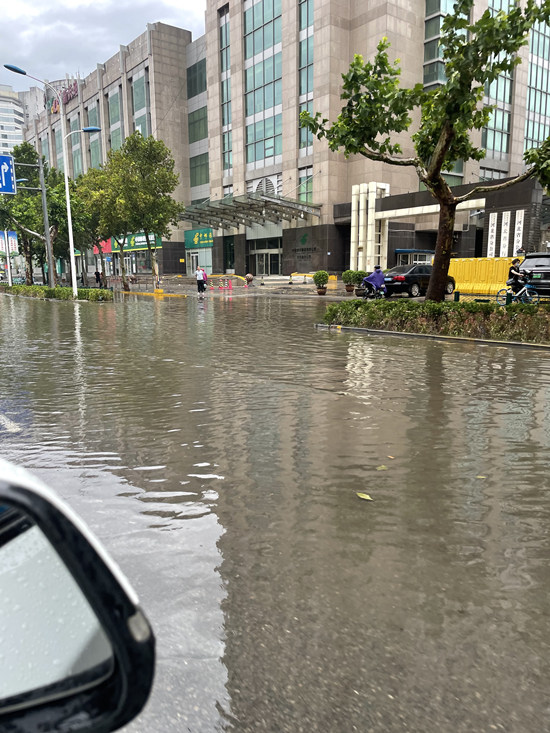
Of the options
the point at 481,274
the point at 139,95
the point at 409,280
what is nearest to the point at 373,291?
the point at 409,280

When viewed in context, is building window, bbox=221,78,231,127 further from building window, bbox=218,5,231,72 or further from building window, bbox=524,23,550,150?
building window, bbox=524,23,550,150

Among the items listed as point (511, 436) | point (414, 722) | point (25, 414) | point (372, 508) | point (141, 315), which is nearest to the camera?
point (414, 722)

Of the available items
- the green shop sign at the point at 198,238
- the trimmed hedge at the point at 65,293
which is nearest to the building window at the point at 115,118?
the green shop sign at the point at 198,238

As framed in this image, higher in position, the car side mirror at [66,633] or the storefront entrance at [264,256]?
the storefront entrance at [264,256]

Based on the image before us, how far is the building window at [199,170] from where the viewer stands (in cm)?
6594

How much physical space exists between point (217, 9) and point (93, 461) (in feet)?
216

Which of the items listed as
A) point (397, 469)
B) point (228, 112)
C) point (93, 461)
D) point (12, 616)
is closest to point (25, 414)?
point (93, 461)

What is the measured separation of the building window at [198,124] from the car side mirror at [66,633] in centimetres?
7034

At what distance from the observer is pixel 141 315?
22.6 metres

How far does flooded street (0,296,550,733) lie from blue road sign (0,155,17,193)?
24713 millimetres

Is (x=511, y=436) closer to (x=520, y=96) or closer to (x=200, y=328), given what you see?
(x=200, y=328)

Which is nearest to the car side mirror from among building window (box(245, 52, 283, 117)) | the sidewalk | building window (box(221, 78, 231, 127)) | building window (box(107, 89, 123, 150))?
the sidewalk

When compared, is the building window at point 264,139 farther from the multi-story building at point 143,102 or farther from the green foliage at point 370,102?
the green foliage at point 370,102

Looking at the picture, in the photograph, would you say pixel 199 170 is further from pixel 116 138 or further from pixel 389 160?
pixel 389 160
